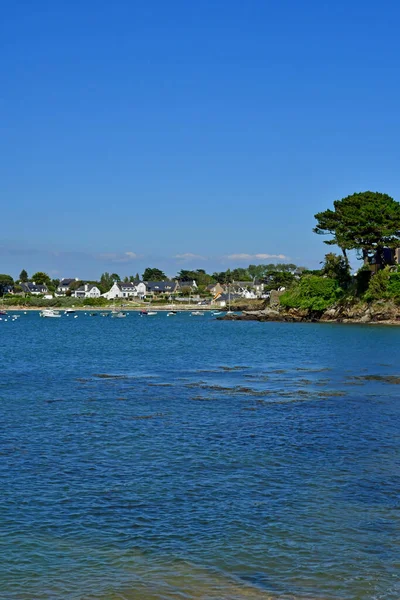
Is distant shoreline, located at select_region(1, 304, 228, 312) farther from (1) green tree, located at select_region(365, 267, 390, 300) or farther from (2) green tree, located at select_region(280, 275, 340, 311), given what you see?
(1) green tree, located at select_region(365, 267, 390, 300)

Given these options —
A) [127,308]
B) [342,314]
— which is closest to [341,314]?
[342,314]

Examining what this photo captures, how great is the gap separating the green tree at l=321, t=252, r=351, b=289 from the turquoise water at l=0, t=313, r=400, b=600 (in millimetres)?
74097

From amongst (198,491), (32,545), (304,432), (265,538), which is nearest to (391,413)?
(304,432)

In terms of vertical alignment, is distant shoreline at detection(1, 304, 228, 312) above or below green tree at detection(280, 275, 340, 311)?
below

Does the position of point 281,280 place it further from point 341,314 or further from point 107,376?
point 107,376

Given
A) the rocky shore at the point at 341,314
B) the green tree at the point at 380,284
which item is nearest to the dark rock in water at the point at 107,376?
the rocky shore at the point at 341,314

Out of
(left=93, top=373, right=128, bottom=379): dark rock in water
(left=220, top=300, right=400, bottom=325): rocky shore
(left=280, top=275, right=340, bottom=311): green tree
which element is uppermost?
(left=280, top=275, right=340, bottom=311): green tree

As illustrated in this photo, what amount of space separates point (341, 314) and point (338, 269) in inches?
311

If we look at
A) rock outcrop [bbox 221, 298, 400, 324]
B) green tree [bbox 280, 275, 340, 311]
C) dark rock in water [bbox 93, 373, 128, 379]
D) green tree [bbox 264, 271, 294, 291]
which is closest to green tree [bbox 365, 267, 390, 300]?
rock outcrop [bbox 221, 298, 400, 324]

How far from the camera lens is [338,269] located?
109375mm

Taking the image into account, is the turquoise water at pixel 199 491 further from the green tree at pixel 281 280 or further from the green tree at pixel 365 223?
the green tree at pixel 281 280

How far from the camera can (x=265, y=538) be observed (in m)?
12.5

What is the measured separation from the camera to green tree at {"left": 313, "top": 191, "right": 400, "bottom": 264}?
95.4 meters

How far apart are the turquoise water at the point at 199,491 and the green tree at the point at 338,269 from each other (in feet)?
243
